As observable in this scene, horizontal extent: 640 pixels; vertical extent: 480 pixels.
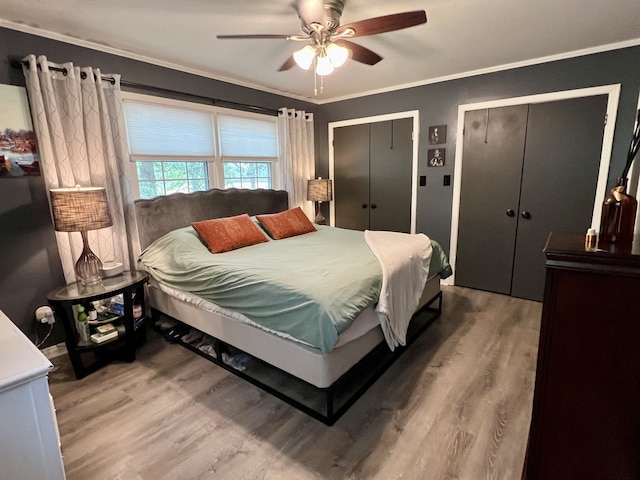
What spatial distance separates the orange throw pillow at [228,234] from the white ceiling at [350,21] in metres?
1.47

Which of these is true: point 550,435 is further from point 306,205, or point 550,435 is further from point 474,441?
point 306,205

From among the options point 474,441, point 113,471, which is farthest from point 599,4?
point 113,471

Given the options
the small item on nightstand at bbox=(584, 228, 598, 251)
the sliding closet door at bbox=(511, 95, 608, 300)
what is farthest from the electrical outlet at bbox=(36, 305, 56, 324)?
the sliding closet door at bbox=(511, 95, 608, 300)

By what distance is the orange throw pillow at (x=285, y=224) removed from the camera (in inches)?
131

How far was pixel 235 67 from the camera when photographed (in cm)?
318

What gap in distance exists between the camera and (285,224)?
3.42 meters

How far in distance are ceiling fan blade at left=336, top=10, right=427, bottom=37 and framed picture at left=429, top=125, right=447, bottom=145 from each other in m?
2.13

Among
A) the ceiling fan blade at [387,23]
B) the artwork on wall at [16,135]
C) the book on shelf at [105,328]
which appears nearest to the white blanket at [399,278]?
the ceiling fan blade at [387,23]

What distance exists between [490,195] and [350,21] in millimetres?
2334

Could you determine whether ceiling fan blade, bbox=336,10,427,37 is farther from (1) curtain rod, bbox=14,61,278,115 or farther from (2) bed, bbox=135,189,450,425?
(1) curtain rod, bbox=14,61,278,115

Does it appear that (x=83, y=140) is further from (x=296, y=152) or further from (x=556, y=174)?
(x=556, y=174)

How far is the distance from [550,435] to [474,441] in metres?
0.58

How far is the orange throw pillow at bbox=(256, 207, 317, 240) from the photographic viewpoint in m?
3.32

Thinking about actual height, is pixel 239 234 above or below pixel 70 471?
above
